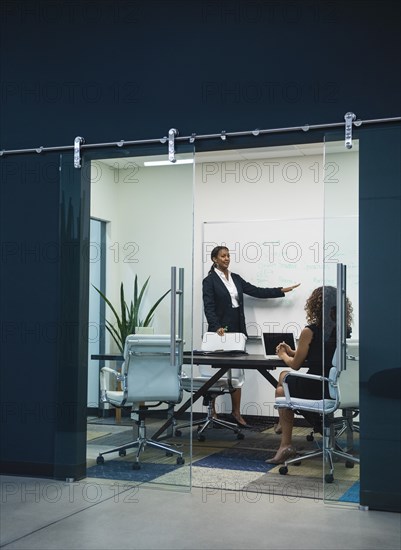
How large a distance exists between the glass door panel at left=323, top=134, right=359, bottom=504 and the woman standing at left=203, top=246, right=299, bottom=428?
10.8 feet

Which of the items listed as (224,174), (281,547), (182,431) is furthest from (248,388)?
(281,547)

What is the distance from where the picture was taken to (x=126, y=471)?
4.95 metres

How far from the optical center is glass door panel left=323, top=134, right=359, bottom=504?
4.41 metres

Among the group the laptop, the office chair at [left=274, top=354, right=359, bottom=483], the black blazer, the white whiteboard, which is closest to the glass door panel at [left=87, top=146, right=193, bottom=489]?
the office chair at [left=274, top=354, right=359, bottom=483]

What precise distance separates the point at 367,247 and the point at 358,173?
1.43 feet

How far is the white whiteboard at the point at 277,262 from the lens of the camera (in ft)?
26.6

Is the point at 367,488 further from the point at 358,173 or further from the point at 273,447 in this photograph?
the point at 273,447

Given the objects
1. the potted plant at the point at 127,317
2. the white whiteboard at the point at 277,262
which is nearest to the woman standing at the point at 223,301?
the white whiteboard at the point at 277,262

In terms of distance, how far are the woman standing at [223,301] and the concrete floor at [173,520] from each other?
120 inches

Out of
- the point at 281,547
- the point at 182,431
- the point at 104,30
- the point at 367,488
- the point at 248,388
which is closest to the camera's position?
the point at 281,547

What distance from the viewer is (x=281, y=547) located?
3629mm

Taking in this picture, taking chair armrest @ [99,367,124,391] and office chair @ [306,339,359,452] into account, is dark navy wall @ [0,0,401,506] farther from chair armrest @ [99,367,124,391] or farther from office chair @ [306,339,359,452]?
office chair @ [306,339,359,452]

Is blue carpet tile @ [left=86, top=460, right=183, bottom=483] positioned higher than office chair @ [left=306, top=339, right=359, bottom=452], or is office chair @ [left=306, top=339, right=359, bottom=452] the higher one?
office chair @ [left=306, top=339, right=359, bottom=452]

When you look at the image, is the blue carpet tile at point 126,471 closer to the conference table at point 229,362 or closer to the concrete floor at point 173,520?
the concrete floor at point 173,520
